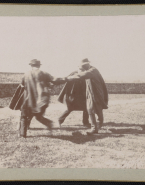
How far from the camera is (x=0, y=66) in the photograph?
3607mm

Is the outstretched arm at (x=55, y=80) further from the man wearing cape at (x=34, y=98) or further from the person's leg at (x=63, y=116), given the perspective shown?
the person's leg at (x=63, y=116)

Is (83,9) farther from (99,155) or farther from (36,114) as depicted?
(99,155)

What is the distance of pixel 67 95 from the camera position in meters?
3.56

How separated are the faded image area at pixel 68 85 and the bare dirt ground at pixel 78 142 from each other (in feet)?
0.05

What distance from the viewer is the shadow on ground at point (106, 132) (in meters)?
3.44

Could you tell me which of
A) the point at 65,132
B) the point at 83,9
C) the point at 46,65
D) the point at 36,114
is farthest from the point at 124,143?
the point at 83,9

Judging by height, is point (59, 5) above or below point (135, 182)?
above

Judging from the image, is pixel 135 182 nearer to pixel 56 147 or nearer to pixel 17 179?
pixel 56 147

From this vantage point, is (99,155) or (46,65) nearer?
(99,155)

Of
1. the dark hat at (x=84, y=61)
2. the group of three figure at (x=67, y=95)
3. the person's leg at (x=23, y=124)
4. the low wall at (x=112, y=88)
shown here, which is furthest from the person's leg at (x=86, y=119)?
the person's leg at (x=23, y=124)

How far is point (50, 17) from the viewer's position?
357 centimetres

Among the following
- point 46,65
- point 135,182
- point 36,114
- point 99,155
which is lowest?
point 135,182

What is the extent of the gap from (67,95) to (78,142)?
2.58 feet

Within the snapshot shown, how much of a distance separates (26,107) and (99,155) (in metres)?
1.41
